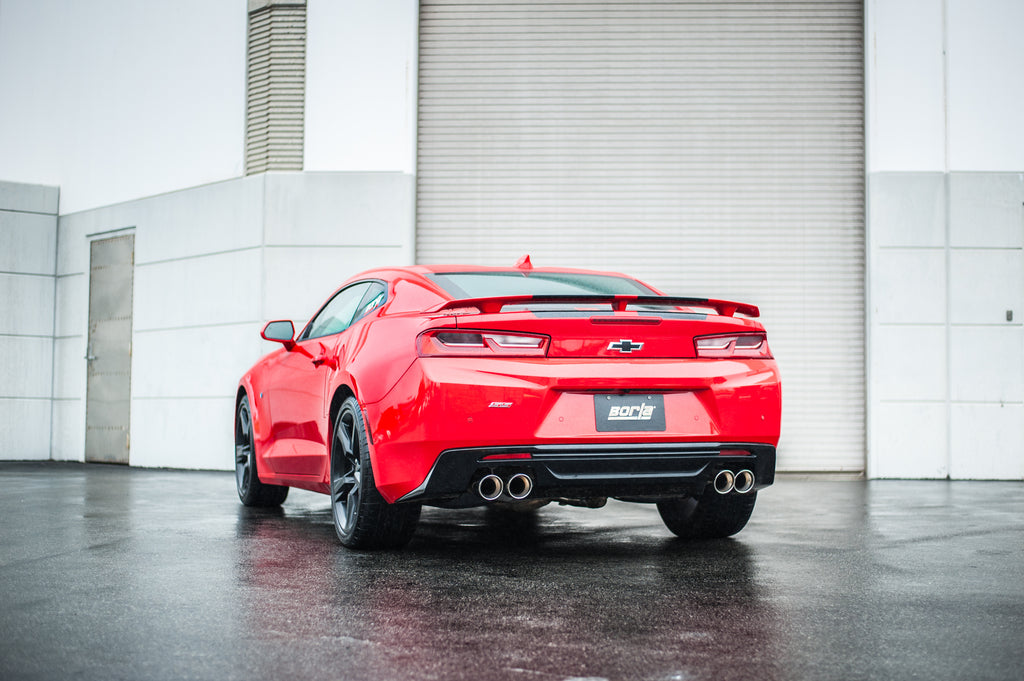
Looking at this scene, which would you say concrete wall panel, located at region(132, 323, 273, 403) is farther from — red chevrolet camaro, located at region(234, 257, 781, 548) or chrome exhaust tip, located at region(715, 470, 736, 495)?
chrome exhaust tip, located at region(715, 470, 736, 495)

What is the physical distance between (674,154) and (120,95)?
297 inches

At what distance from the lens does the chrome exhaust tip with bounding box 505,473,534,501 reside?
4680mm

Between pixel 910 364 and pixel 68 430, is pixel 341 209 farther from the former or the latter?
pixel 910 364

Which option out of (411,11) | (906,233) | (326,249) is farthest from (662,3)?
(326,249)

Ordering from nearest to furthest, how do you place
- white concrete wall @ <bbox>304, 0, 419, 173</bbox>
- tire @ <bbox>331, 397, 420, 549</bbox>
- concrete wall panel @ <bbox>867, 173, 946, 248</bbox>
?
tire @ <bbox>331, 397, 420, 549</bbox>
concrete wall panel @ <bbox>867, 173, 946, 248</bbox>
white concrete wall @ <bbox>304, 0, 419, 173</bbox>

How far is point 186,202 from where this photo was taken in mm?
13656

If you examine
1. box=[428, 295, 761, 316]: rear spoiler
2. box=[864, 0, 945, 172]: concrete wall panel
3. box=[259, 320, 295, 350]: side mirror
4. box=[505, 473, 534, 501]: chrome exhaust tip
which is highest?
box=[864, 0, 945, 172]: concrete wall panel

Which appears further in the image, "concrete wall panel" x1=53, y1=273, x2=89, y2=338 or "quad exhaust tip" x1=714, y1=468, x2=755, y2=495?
"concrete wall panel" x1=53, y1=273, x2=89, y2=338

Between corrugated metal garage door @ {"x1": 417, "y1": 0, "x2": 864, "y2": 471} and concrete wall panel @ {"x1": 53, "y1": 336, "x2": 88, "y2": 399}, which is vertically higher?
corrugated metal garage door @ {"x1": 417, "y1": 0, "x2": 864, "y2": 471}

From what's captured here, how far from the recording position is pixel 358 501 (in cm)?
522

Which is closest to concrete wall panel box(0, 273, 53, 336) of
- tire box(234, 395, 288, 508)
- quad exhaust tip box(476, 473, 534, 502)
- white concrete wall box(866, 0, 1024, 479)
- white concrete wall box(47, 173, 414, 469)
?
white concrete wall box(47, 173, 414, 469)

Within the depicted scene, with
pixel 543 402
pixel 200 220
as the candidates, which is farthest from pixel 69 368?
pixel 543 402

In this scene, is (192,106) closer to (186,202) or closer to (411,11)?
(186,202)

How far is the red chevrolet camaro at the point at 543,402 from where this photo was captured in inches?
183
